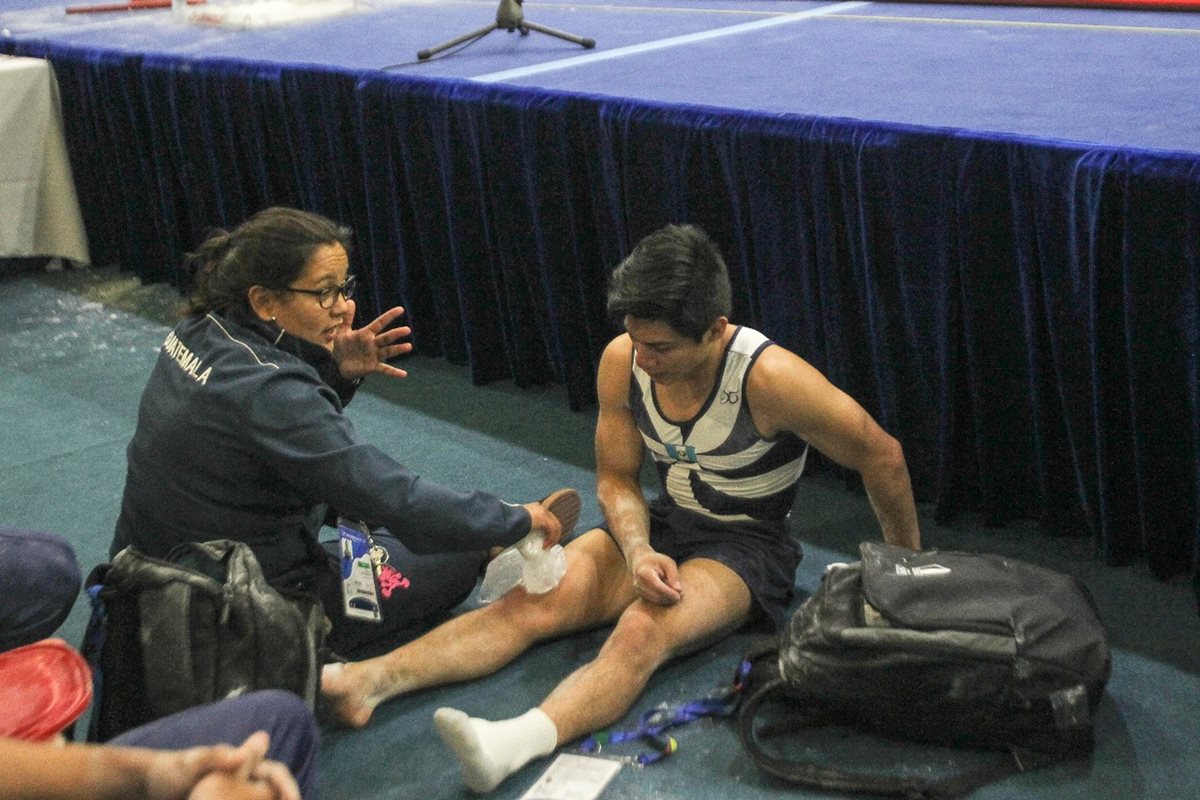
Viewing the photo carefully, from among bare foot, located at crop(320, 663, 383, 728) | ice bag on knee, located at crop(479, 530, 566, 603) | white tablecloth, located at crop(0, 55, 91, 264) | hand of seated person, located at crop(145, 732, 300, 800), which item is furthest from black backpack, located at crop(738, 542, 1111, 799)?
white tablecloth, located at crop(0, 55, 91, 264)

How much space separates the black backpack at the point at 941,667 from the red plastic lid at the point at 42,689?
0.96 meters

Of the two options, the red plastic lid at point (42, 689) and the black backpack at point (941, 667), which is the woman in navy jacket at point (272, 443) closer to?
the red plastic lid at point (42, 689)

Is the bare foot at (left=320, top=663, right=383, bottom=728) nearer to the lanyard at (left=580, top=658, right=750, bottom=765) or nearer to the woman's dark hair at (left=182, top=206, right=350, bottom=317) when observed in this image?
the lanyard at (left=580, top=658, right=750, bottom=765)

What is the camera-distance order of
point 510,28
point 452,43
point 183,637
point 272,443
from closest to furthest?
point 183,637, point 272,443, point 452,43, point 510,28

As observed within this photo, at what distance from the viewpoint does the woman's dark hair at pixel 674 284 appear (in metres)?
2.18

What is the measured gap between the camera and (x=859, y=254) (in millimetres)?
2727

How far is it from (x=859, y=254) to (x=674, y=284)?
2.25 feet

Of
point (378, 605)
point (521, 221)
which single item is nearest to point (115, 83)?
point (521, 221)

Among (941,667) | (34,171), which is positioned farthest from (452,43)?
(941,667)

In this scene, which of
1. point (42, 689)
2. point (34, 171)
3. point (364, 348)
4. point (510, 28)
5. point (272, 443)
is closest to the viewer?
point (42, 689)

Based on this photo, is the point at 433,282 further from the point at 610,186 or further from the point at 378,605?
the point at 378,605

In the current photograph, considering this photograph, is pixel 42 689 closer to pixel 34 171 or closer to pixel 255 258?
pixel 255 258

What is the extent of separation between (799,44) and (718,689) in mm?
2130

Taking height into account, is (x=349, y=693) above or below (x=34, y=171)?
below
